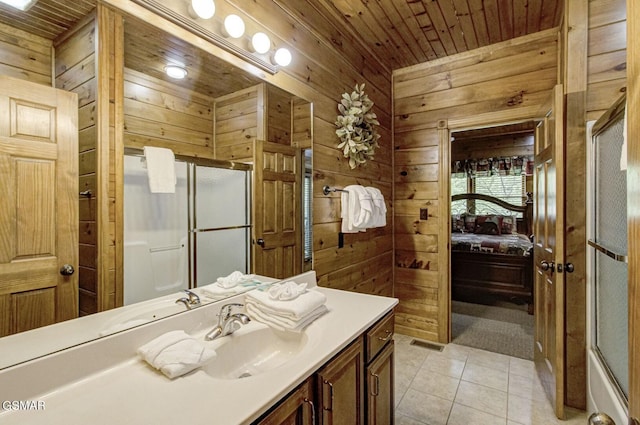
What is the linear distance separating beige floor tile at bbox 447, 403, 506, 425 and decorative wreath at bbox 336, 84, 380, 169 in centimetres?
179

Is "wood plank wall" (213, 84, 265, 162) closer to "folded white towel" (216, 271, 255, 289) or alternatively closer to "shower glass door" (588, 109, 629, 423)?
"folded white towel" (216, 271, 255, 289)

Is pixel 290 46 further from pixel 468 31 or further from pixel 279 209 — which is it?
pixel 468 31

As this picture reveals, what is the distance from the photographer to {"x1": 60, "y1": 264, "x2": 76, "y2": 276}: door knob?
0.93m

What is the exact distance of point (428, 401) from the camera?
6.65 feet

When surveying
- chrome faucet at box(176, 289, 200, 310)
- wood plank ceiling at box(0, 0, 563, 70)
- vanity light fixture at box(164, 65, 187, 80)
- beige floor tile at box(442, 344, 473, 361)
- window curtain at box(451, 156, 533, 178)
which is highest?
wood plank ceiling at box(0, 0, 563, 70)

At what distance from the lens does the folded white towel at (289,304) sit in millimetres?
1251

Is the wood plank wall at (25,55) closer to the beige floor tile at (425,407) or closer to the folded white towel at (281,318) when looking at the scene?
the folded white towel at (281,318)

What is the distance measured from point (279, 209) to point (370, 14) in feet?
5.17

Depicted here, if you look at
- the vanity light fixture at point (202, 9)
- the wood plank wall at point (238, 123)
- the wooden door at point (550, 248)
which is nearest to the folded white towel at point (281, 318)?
the wood plank wall at point (238, 123)

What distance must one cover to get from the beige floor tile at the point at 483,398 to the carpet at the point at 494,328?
67 centimetres

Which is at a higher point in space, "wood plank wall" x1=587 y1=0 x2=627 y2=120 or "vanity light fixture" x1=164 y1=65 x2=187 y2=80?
"wood plank wall" x1=587 y1=0 x2=627 y2=120

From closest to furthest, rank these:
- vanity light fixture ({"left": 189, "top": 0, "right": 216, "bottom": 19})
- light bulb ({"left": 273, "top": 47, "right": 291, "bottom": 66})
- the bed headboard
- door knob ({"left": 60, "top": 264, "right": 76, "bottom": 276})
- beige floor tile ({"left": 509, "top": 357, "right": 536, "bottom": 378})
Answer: door knob ({"left": 60, "top": 264, "right": 76, "bottom": 276}) → vanity light fixture ({"left": 189, "top": 0, "right": 216, "bottom": 19}) → light bulb ({"left": 273, "top": 47, "right": 291, "bottom": 66}) → beige floor tile ({"left": 509, "top": 357, "right": 536, "bottom": 378}) → the bed headboard

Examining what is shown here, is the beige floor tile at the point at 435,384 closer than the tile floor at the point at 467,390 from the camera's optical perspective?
No

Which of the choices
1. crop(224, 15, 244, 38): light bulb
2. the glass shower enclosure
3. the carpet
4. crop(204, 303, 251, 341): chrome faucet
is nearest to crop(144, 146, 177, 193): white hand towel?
the glass shower enclosure
